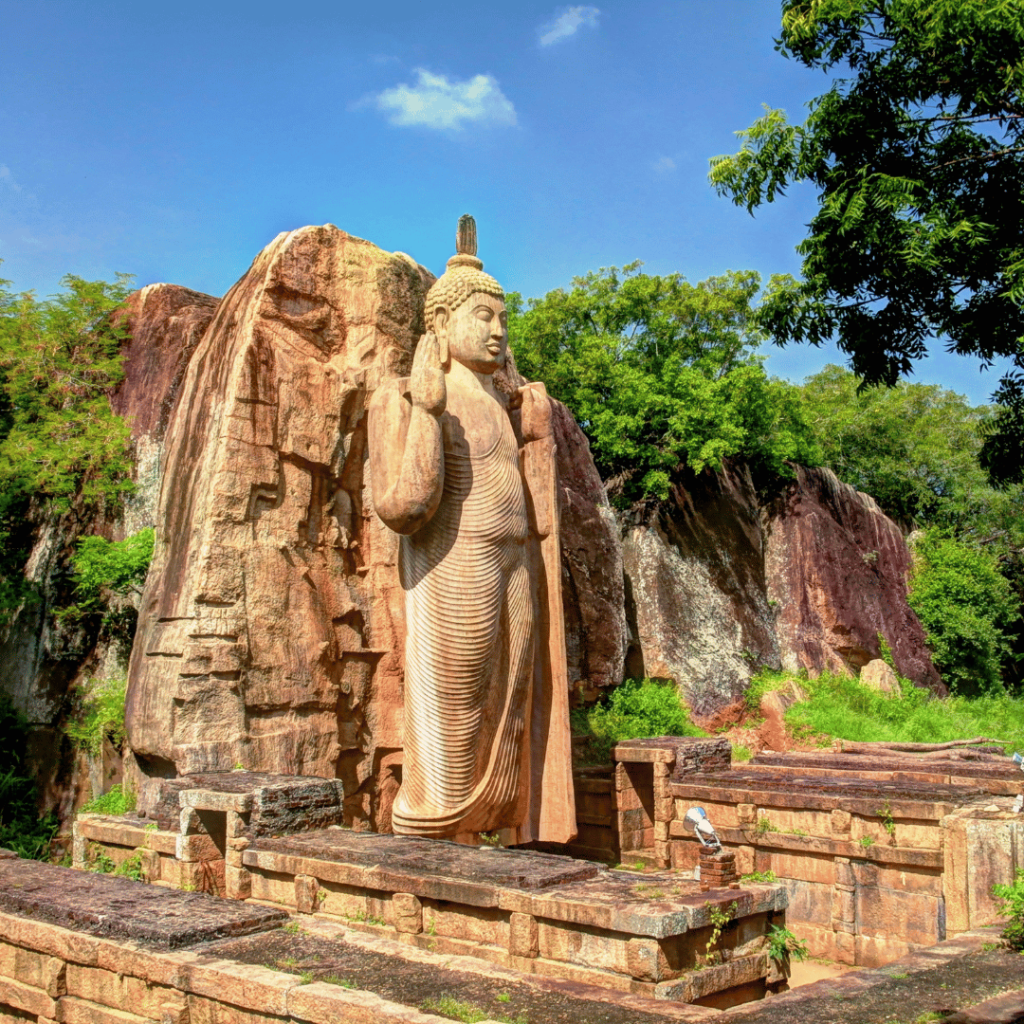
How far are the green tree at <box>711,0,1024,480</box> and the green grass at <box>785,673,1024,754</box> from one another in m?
5.45

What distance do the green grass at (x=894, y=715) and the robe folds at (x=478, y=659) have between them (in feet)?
→ 30.8

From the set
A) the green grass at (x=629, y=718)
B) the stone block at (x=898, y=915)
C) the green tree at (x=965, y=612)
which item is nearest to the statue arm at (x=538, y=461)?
the stone block at (x=898, y=915)

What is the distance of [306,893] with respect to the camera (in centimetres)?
552

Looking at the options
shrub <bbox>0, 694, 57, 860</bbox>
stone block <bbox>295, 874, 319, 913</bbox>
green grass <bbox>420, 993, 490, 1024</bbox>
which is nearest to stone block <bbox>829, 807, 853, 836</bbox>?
stone block <bbox>295, 874, 319, 913</bbox>

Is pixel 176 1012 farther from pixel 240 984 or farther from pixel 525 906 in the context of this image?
pixel 525 906

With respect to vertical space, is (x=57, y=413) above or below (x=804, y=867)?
above

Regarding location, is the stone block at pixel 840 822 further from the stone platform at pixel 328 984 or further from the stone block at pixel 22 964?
the stone block at pixel 22 964

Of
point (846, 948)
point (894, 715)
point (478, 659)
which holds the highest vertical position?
point (478, 659)

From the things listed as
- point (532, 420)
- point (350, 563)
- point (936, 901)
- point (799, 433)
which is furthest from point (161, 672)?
point (799, 433)

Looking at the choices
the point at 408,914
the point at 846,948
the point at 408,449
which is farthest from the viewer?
the point at 846,948

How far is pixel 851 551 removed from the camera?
20.2 meters

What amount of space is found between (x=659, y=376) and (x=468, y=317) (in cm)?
1084

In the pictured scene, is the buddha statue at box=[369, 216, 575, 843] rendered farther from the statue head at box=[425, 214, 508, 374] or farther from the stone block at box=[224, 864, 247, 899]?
the stone block at box=[224, 864, 247, 899]

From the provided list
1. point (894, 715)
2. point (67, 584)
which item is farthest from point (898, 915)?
point (894, 715)
